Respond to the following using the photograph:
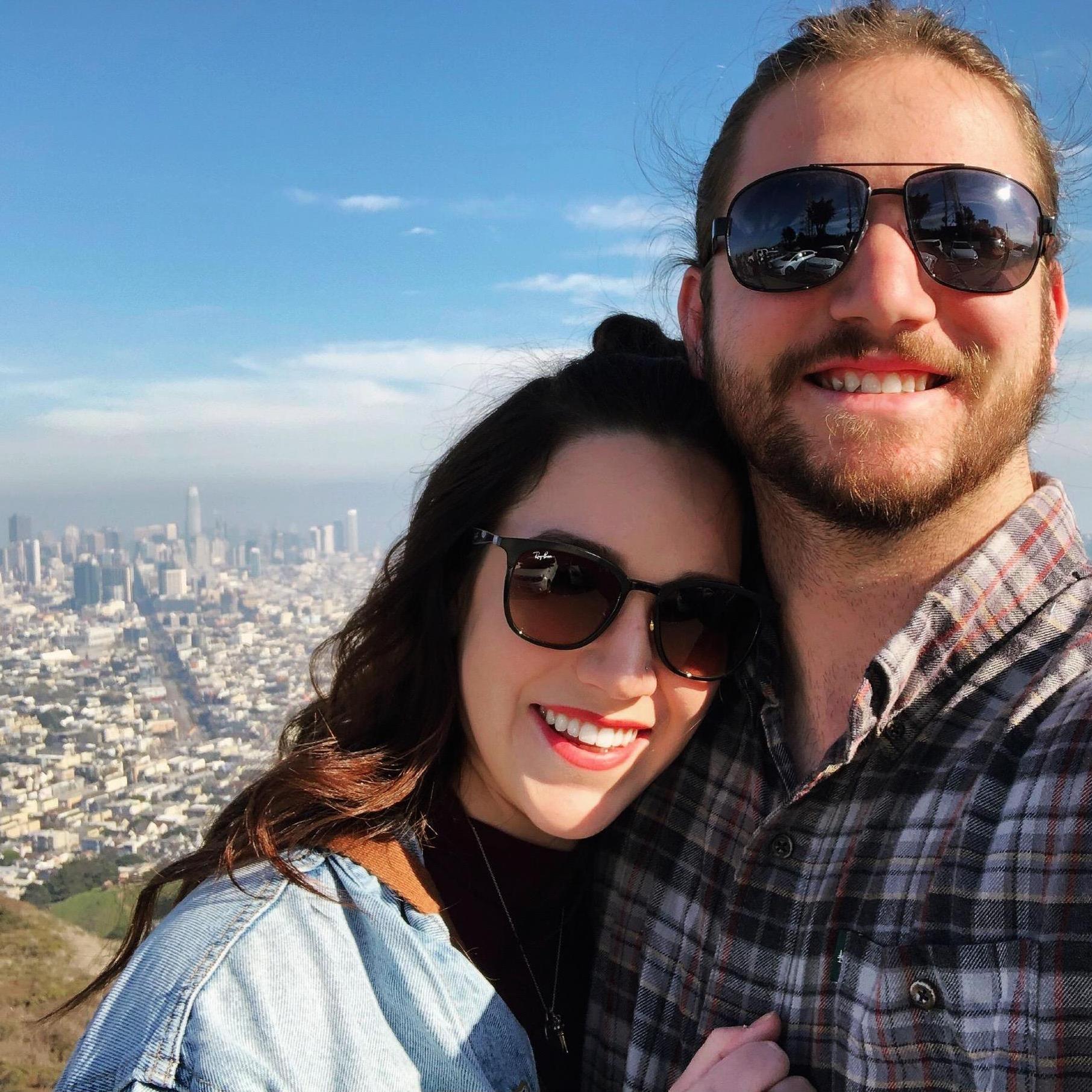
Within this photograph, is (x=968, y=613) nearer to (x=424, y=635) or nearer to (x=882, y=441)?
(x=882, y=441)

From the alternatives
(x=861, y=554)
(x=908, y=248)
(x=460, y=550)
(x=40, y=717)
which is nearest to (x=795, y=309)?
(x=908, y=248)

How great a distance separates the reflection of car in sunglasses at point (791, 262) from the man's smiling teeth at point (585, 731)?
1.13 metres

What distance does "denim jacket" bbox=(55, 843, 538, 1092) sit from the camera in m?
1.71

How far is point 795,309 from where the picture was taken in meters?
2.16

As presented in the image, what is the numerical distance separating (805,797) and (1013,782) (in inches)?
17.5

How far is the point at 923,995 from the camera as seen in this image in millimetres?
1584

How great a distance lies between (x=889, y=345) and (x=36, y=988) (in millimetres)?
15304

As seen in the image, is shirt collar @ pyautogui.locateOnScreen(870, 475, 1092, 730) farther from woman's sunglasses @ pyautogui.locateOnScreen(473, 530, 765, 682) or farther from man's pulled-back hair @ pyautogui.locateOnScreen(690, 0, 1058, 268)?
man's pulled-back hair @ pyautogui.locateOnScreen(690, 0, 1058, 268)

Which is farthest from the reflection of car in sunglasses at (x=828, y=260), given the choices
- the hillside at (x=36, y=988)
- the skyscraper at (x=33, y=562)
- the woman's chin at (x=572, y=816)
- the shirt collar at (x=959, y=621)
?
the skyscraper at (x=33, y=562)

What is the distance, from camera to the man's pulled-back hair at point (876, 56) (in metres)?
2.26

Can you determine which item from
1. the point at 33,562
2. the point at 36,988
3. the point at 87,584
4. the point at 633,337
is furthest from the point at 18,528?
the point at 633,337

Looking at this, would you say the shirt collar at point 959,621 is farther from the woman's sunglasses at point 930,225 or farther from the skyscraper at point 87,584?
the skyscraper at point 87,584

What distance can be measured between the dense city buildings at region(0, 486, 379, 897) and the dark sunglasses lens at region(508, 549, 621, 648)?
1.09m

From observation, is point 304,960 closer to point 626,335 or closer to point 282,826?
point 282,826
